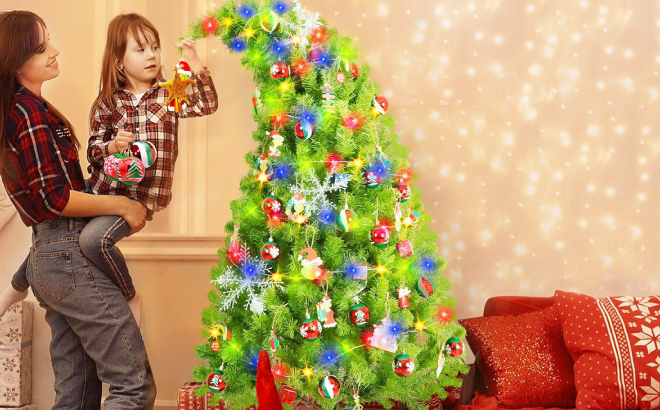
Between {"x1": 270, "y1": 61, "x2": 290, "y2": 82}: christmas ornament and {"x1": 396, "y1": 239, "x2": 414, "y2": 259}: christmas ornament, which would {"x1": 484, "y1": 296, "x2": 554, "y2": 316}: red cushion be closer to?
{"x1": 396, "y1": 239, "x2": 414, "y2": 259}: christmas ornament

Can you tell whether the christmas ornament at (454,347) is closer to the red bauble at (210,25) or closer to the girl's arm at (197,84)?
the girl's arm at (197,84)

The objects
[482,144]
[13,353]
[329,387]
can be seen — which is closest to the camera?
[329,387]

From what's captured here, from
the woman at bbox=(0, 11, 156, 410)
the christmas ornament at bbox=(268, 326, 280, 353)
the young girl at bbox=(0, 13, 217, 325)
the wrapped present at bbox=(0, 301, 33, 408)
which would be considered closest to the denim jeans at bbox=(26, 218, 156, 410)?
the woman at bbox=(0, 11, 156, 410)

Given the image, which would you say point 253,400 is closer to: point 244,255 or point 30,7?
point 244,255

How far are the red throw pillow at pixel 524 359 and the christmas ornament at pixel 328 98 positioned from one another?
968mm

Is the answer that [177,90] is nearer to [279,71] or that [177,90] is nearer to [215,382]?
[279,71]

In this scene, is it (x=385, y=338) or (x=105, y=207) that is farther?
(x=105, y=207)

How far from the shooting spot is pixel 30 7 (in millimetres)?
2920

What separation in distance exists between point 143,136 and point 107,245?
40 cm

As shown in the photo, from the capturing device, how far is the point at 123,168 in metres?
1.96

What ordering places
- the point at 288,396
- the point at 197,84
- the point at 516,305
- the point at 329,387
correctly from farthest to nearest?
the point at 516,305 → the point at 197,84 → the point at 288,396 → the point at 329,387

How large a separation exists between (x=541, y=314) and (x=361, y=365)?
31.9 inches

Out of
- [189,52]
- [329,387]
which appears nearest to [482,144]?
[189,52]

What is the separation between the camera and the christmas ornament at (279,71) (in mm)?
2014
